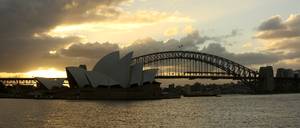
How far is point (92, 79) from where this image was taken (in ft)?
365

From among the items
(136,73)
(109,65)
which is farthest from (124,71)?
(136,73)

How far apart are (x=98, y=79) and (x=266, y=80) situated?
74.2 meters

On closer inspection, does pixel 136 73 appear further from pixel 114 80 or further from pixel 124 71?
pixel 114 80

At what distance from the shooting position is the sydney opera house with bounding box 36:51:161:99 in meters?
105

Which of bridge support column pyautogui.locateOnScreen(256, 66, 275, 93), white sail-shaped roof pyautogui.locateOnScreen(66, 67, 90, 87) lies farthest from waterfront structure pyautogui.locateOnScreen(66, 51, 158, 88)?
bridge support column pyautogui.locateOnScreen(256, 66, 275, 93)

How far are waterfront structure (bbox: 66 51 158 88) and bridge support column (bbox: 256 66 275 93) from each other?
5935cm

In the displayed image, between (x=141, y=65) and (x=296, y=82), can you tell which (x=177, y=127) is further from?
(x=296, y=82)

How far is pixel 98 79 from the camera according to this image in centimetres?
10969

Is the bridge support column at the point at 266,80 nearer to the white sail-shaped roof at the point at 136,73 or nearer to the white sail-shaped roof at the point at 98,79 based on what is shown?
the white sail-shaped roof at the point at 136,73

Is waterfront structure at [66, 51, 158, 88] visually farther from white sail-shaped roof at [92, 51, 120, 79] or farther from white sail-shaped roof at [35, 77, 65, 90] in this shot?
white sail-shaped roof at [35, 77, 65, 90]

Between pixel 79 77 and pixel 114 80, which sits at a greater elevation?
pixel 79 77

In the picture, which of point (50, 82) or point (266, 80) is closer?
point (50, 82)

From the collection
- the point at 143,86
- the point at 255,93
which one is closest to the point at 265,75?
the point at 255,93

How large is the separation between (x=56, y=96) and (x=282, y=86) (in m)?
93.7
